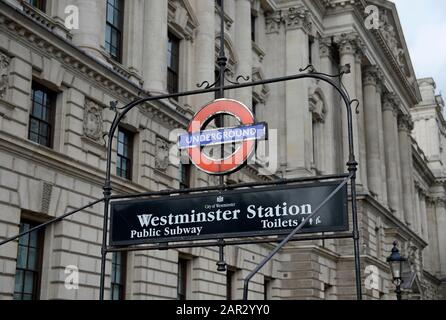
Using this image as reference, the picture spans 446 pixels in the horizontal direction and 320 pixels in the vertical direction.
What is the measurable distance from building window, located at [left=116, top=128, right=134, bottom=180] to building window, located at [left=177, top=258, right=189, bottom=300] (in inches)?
179

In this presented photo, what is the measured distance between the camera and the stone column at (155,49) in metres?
25.5

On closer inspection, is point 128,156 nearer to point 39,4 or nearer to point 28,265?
point 39,4

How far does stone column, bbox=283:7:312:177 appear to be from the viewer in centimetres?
3928

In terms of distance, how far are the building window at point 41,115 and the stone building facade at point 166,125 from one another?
5 cm

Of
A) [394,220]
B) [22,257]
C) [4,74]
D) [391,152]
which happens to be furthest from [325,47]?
[22,257]

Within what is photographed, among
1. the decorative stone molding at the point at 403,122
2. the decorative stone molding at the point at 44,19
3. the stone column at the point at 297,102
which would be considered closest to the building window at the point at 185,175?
the decorative stone molding at the point at 44,19

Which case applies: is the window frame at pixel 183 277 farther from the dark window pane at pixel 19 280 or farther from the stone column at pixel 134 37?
the dark window pane at pixel 19 280

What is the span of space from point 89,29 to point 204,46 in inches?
339

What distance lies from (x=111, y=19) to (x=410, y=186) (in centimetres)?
3940

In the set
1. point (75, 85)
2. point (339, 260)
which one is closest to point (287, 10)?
point (339, 260)

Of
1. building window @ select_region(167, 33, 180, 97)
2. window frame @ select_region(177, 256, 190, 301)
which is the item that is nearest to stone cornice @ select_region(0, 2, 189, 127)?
building window @ select_region(167, 33, 180, 97)

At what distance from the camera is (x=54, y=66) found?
19953 mm

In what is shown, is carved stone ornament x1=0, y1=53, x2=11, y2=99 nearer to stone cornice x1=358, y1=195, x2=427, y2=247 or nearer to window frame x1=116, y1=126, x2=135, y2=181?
window frame x1=116, y1=126, x2=135, y2=181
